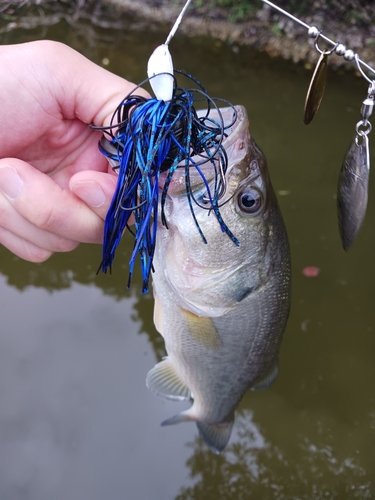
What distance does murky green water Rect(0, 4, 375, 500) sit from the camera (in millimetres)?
2709

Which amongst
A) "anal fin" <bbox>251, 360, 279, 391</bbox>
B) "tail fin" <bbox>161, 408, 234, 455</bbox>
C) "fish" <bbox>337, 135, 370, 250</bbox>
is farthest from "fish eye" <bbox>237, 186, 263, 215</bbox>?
"tail fin" <bbox>161, 408, 234, 455</bbox>

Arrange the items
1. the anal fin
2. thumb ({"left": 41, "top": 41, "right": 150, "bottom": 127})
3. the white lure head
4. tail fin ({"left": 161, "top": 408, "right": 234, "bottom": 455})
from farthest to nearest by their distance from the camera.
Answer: tail fin ({"left": 161, "top": 408, "right": 234, "bottom": 455}), the anal fin, thumb ({"left": 41, "top": 41, "right": 150, "bottom": 127}), the white lure head

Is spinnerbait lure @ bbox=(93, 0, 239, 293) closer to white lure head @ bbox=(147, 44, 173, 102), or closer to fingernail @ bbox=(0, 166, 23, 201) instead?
white lure head @ bbox=(147, 44, 173, 102)

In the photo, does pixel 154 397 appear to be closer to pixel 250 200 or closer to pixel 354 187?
pixel 250 200

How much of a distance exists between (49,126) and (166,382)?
1269 mm

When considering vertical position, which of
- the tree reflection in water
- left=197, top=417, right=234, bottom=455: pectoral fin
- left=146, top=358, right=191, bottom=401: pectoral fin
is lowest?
the tree reflection in water

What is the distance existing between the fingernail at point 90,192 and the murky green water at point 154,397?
6.54ft

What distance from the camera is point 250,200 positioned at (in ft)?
4.03

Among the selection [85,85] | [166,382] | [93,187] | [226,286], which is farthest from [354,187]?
[166,382]

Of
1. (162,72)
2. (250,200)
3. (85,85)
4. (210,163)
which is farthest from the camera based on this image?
(85,85)

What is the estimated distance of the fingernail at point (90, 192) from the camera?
4.08ft

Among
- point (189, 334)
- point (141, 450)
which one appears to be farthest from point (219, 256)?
point (141, 450)

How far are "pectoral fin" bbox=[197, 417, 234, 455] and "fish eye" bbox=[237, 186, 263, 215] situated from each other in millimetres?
1332

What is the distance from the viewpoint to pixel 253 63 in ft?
17.2
